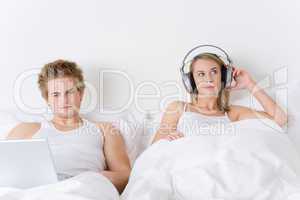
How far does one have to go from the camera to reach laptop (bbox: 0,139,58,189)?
1182 millimetres

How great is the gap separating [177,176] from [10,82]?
1.06 m

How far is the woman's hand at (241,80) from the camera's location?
6.33ft

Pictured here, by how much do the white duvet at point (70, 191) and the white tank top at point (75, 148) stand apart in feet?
1.48

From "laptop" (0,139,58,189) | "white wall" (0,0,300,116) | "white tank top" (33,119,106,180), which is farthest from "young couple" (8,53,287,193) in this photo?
"laptop" (0,139,58,189)

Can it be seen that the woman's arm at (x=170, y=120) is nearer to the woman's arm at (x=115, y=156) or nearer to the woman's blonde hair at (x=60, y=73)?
the woman's arm at (x=115, y=156)

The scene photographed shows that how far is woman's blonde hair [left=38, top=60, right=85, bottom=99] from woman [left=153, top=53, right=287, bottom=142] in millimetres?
388

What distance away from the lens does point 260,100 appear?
6.22 feet

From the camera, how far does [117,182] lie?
63.0 inches

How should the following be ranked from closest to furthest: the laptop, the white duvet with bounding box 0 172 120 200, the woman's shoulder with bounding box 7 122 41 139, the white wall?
the white duvet with bounding box 0 172 120 200 < the laptop < the woman's shoulder with bounding box 7 122 41 139 < the white wall

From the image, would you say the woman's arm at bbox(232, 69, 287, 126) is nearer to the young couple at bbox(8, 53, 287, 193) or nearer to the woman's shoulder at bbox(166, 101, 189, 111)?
the young couple at bbox(8, 53, 287, 193)

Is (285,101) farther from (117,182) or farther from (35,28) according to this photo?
(35,28)

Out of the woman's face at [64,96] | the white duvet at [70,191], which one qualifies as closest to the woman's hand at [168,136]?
the woman's face at [64,96]

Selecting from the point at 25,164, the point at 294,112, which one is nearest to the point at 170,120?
the point at 294,112

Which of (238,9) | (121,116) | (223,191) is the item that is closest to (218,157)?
(223,191)
